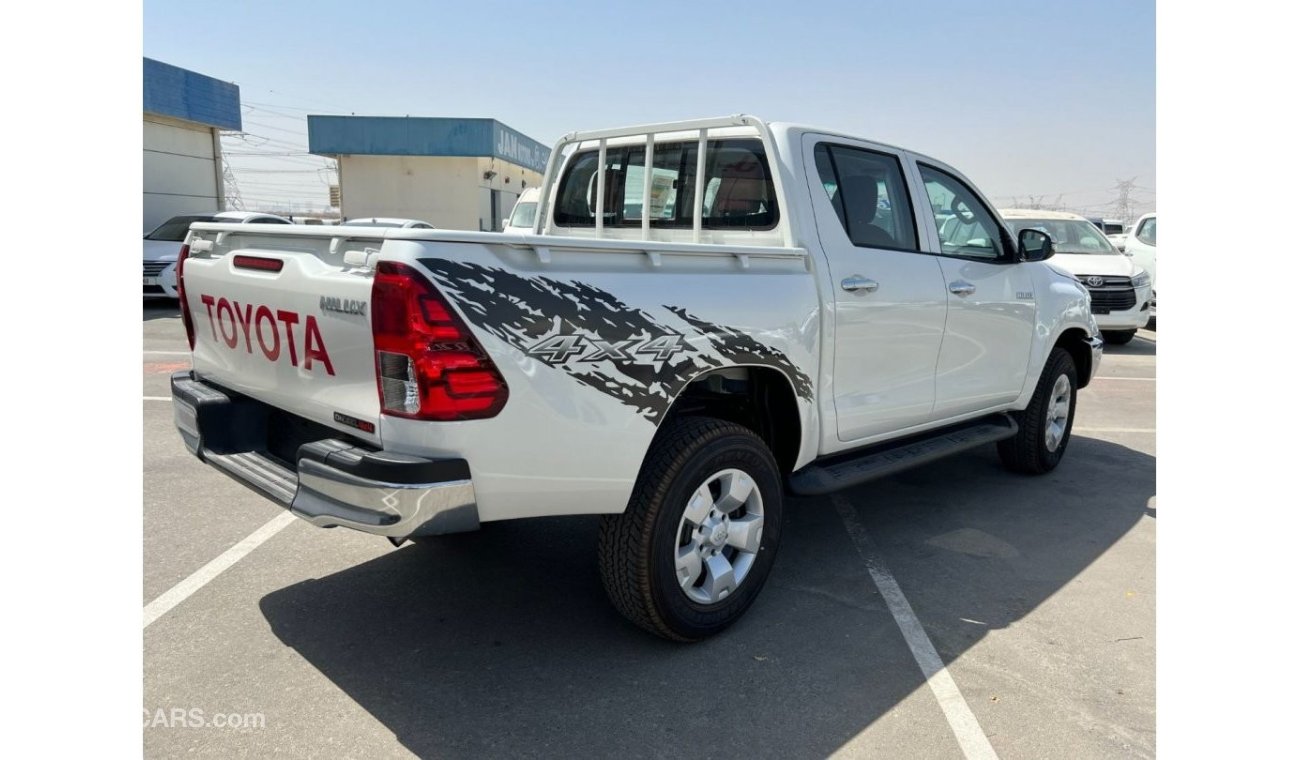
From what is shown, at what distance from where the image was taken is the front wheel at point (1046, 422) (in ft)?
18.4

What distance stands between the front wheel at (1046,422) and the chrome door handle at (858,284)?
2.14m

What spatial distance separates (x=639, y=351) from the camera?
300 centimetres

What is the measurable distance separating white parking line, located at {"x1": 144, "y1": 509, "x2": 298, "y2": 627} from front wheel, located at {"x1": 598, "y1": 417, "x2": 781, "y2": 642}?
6.13 ft

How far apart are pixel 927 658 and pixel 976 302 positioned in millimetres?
2173

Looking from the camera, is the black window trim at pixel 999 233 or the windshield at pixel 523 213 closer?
the black window trim at pixel 999 233

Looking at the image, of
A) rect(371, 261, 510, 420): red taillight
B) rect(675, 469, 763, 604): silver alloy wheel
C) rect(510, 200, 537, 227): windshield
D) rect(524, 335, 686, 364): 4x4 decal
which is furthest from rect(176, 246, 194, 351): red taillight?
rect(510, 200, 537, 227): windshield

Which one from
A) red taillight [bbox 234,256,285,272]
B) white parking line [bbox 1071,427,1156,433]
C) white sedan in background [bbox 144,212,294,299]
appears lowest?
white parking line [bbox 1071,427,1156,433]

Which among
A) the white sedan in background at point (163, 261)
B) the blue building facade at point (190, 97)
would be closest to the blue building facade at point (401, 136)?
the blue building facade at point (190, 97)

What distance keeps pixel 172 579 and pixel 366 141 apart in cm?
2981

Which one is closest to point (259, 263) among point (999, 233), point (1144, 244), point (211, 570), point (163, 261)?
point (211, 570)

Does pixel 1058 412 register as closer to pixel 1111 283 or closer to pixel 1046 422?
pixel 1046 422

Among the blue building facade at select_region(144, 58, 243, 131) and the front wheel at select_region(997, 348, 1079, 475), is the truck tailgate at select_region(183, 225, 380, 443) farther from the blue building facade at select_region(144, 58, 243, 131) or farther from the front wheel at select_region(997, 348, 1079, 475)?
the blue building facade at select_region(144, 58, 243, 131)

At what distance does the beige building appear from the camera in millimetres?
30828

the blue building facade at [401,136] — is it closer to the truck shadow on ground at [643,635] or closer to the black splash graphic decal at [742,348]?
the truck shadow on ground at [643,635]
